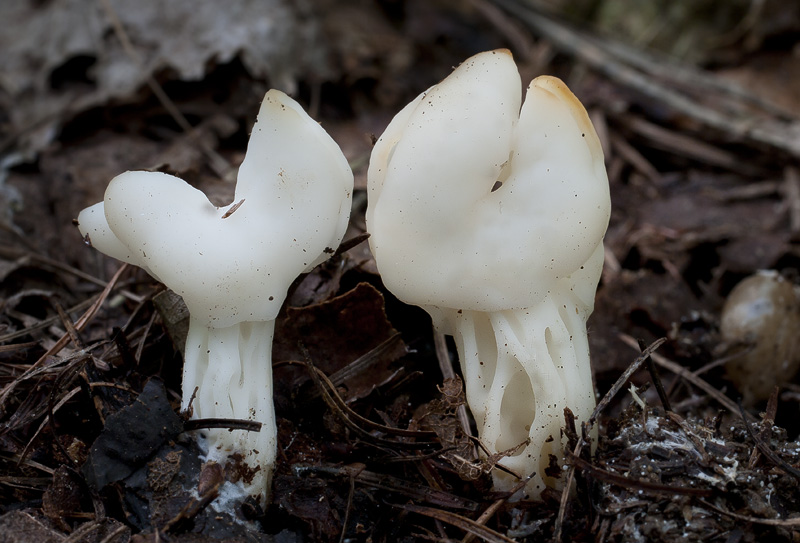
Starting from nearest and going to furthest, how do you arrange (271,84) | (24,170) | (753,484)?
(753,484) → (24,170) → (271,84)

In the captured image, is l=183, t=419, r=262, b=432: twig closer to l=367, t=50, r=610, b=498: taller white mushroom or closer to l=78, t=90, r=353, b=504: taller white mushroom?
l=78, t=90, r=353, b=504: taller white mushroom

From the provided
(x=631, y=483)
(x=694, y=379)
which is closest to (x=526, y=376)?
(x=631, y=483)

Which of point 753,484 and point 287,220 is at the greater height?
point 287,220

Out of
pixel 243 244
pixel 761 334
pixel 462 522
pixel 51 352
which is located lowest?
pixel 761 334

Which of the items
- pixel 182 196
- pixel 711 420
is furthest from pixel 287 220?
pixel 711 420

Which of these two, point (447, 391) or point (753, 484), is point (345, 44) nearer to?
point (447, 391)

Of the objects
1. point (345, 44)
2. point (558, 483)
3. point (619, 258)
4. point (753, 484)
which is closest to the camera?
point (753, 484)

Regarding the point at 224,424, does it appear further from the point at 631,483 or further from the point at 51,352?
the point at 631,483
